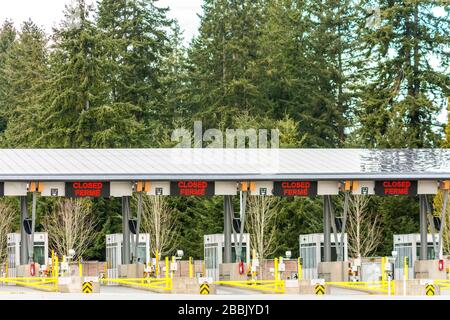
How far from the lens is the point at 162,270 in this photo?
49.4 m

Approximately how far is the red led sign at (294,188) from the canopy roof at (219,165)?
409 mm

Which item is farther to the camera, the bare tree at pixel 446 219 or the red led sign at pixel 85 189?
the bare tree at pixel 446 219

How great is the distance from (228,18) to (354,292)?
39972 mm

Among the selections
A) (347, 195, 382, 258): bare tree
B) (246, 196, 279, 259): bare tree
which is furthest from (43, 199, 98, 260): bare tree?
(347, 195, 382, 258): bare tree

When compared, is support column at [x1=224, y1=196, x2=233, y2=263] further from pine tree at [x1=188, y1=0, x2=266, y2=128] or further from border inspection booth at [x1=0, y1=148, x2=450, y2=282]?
pine tree at [x1=188, y1=0, x2=266, y2=128]

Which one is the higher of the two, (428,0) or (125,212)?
(428,0)

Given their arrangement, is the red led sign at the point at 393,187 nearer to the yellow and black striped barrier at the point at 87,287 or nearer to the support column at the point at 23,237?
the support column at the point at 23,237

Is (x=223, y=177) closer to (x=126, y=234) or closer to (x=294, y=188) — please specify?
(x=294, y=188)

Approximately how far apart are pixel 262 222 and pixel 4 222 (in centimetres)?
1165

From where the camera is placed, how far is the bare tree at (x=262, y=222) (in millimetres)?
60487

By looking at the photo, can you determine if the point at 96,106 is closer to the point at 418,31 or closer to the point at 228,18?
the point at 228,18

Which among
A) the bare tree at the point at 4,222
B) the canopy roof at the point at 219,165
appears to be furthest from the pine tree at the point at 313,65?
the canopy roof at the point at 219,165

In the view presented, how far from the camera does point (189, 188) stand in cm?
4353
